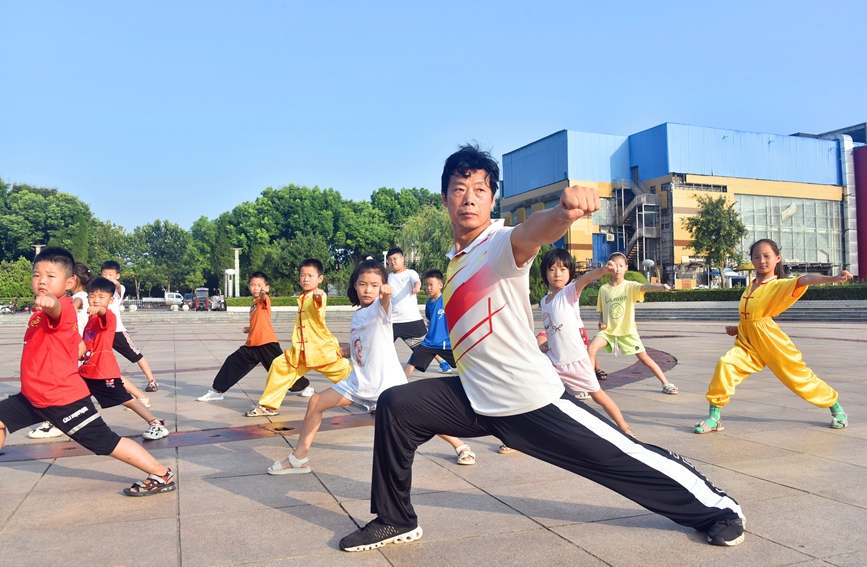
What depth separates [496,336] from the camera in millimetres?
2748

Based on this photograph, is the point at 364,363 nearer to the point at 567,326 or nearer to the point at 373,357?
the point at 373,357

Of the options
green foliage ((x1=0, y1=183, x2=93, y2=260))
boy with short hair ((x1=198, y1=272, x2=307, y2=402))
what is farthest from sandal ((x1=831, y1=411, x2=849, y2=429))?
green foliage ((x1=0, y1=183, x2=93, y2=260))

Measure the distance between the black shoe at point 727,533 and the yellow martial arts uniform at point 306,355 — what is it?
3.61 meters

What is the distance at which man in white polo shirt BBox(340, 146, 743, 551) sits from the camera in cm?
275

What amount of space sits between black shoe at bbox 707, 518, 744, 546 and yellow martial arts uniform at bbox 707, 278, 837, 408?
2546 millimetres

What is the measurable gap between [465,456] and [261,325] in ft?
10.9

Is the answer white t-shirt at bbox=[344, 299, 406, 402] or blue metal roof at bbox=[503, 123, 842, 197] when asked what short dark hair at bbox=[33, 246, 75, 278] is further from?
blue metal roof at bbox=[503, 123, 842, 197]

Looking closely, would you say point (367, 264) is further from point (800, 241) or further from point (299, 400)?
point (800, 241)

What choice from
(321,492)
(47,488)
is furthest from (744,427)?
(47,488)

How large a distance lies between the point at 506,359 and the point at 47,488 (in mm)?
3162

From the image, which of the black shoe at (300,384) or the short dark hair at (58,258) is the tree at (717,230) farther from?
the short dark hair at (58,258)

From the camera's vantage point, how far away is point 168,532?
10.7 feet

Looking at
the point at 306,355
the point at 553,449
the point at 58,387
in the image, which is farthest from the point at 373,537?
the point at 306,355

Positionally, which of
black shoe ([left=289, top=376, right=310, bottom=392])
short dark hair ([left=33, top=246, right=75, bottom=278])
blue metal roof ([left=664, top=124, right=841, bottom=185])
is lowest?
black shoe ([left=289, top=376, right=310, bottom=392])
